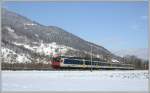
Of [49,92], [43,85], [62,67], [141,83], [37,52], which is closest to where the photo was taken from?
[49,92]

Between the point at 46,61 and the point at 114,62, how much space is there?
692 cm

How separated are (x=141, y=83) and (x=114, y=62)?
16.3 metres

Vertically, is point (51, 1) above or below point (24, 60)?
above

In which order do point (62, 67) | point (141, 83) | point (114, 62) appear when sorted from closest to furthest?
point (141, 83)
point (62, 67)
point (114, 62)

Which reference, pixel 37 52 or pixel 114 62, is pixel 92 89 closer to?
pixel 114 62

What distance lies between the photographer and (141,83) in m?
12.3

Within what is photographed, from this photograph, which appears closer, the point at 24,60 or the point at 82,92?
the point at 82,92

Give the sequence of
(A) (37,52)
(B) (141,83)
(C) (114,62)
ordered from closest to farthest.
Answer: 1. (B) (141,83)
2. (C) (114,62)
3. (A) (37,52)

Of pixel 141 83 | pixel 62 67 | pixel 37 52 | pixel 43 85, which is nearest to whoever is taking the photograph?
pixel 43 85

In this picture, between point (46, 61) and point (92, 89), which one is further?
point (46, 61)

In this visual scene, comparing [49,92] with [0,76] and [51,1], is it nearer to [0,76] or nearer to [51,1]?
[0,76]

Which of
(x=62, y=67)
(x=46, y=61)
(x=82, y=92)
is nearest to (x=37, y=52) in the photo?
(x=46, y=61)

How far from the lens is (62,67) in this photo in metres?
25.4

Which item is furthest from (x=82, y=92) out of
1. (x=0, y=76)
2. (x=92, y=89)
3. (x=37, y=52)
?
(x=37, y=52)
